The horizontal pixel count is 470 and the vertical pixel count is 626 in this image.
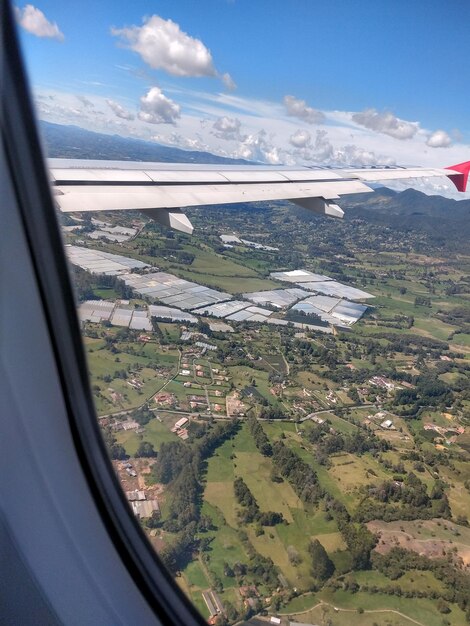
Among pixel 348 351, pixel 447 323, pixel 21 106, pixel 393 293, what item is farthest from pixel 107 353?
pixel 393 293

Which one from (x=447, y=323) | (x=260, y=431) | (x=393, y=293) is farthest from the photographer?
(x=393, y=293)

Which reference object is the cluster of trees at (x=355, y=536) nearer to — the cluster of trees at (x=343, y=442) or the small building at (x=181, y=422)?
the cluster of trees at (x=343, y=442)

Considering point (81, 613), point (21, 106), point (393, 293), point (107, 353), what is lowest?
point (393, 293)

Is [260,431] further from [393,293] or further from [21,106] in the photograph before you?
[393,293]

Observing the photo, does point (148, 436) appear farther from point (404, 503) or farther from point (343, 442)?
point (343, 442)

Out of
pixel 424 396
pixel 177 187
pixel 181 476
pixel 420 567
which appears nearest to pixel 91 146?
pixel 177 187

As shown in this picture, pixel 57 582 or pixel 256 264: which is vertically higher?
pixel 57 582

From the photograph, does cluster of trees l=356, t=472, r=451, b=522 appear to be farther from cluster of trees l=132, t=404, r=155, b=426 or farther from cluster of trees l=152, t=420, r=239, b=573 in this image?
cluster of trees l=132, t=404, r=155, b=426

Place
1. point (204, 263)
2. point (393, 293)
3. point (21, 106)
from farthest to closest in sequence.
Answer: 1. point (393, 293)
2. point (204, 263)
3. point (21, 106)

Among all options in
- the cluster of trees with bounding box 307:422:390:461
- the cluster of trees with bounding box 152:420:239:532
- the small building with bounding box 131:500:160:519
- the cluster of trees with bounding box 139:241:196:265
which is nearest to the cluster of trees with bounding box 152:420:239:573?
the cluster of trees with bounding box 152:420:239:532
